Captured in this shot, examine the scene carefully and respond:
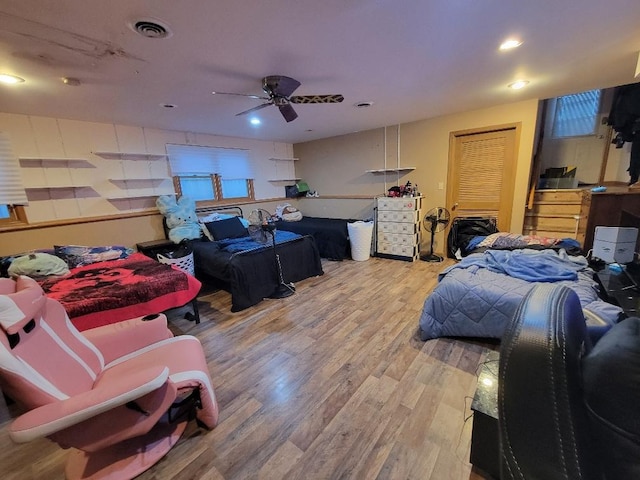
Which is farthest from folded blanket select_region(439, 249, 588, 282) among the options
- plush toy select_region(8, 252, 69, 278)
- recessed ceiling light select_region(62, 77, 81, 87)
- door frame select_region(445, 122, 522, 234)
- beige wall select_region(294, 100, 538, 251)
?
plush toy select_region(8, 252, 69, 278)

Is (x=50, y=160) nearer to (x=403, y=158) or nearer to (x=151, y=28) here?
(x=151, y=28)

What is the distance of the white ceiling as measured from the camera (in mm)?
1474

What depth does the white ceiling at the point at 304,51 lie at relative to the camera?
1474mm

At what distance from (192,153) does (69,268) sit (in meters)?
2.43

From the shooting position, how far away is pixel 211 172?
471 cm

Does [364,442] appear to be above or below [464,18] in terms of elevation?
below

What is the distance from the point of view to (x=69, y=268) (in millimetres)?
2865

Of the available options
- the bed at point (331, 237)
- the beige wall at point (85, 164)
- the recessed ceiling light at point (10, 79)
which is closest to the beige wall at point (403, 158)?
A: the bed at point (331, 237)

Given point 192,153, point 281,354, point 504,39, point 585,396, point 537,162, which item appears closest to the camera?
point 585,396

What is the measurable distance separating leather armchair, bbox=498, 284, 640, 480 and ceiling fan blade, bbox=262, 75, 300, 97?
8.15 feet

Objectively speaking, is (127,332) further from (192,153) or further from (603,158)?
(603,158)

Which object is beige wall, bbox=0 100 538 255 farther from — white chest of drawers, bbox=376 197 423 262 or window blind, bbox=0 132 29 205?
white chest of drawers, bbox=376 197 423 262

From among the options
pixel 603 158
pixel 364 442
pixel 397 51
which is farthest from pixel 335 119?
pixel 603 158

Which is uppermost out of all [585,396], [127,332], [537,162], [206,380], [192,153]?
[192,153]
